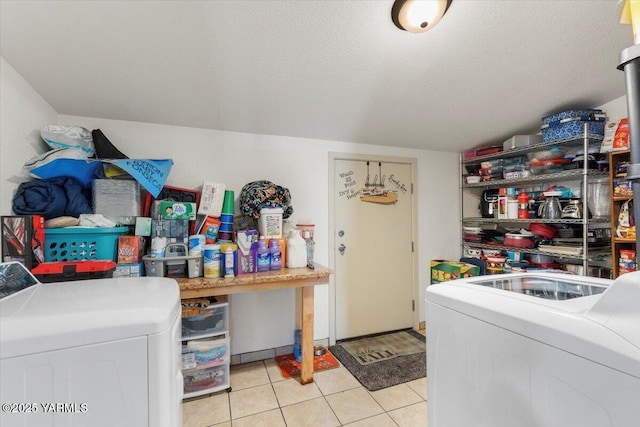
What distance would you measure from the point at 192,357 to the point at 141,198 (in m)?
1.16

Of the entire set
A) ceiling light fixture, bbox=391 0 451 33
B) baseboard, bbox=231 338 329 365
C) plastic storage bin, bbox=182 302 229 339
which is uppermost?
ceiling light fixture, bbox=391 0 451 33

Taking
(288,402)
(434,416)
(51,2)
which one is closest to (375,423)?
(288,402)

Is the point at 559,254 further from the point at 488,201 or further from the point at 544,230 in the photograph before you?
the point at 488,201

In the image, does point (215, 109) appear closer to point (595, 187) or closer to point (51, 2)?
point (51, 2)

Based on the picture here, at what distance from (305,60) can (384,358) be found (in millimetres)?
2367

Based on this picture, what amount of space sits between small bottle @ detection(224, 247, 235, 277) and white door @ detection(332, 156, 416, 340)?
3.56 feet

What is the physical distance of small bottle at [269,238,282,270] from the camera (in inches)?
80.1

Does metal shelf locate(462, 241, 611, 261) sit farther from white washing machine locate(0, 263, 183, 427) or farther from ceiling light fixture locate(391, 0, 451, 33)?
white washing machine locate(0, 263, 183, 427)

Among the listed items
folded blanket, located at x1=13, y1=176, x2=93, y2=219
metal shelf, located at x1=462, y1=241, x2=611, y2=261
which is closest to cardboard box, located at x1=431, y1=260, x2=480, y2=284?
metal shelf, located at x1=462, y1=241, x2=611, y2=261

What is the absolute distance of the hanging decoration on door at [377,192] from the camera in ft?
9.15

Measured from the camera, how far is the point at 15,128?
140 centimetres

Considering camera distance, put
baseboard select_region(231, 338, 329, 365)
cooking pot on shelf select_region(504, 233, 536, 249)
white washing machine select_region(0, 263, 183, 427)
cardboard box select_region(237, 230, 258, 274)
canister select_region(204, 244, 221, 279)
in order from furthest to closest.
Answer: cooking pot on shelf select_region(504, 233, 536, 249) < baseboard select_region(231, 338, 329, 365) < cardboard box select_region(237, 230, 258, 274) < canister select_region(204, 244, 221, 279) < white washing machine select_region(0, 263, 183, 427)

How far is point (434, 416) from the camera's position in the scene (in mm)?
852

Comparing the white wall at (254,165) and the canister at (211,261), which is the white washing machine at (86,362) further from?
the white wall at (254,165)
